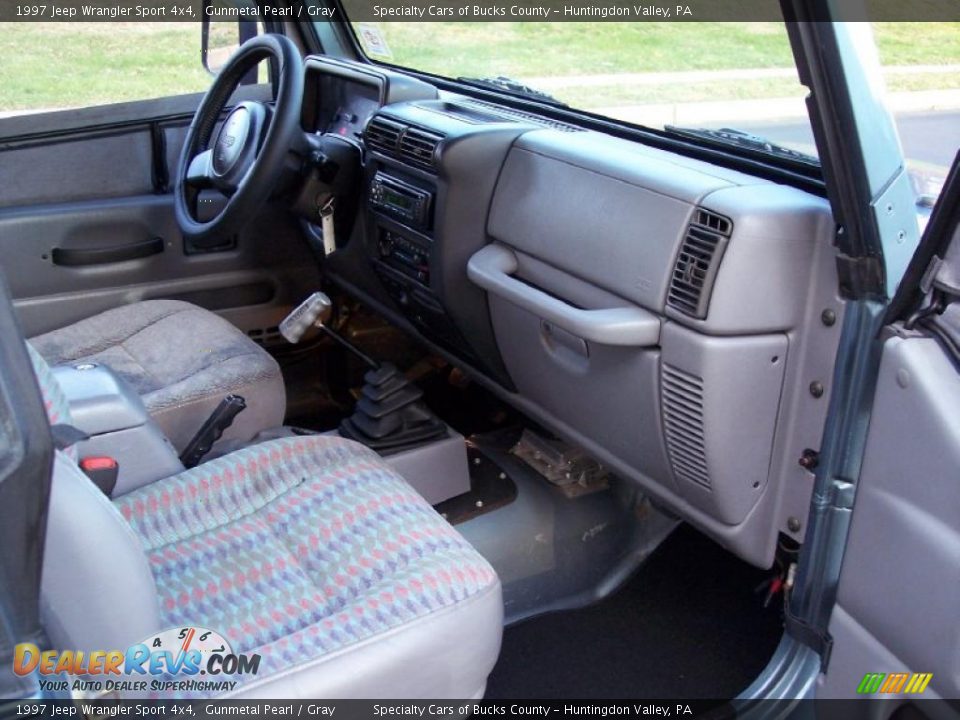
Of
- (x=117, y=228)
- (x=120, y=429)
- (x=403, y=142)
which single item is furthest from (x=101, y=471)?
(x=117, y=228)

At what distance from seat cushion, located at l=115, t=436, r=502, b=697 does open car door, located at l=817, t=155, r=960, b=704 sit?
508 mm

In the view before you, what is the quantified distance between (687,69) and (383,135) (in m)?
0.64

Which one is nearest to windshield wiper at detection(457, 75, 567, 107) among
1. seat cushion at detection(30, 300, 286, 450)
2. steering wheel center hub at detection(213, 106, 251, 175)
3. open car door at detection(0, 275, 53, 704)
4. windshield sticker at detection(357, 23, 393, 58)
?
windshield sticker at detection(357, 23, 393, 58)

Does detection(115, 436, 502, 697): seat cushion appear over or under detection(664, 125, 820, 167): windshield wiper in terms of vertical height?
under

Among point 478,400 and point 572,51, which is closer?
point 572,51

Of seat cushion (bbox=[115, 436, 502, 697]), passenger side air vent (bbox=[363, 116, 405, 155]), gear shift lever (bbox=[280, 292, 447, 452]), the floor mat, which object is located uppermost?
passenger side air vent (bbox=[363, 116, 405, 155])

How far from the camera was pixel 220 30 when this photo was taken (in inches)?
107

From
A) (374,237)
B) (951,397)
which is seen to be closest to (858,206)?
(951,397)

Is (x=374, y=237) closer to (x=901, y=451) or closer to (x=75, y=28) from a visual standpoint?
(x=75, y=28)

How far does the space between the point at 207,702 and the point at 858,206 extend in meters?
1.01

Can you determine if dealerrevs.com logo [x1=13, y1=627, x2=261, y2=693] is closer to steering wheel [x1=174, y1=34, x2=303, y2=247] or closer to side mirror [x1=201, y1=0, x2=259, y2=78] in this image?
steering wheel [x1=174, y1=34, x2=303, y2=247]

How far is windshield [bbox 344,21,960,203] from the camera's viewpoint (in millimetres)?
→ 1403

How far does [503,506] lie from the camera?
216cm

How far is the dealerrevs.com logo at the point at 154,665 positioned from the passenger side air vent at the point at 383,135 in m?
1.15
